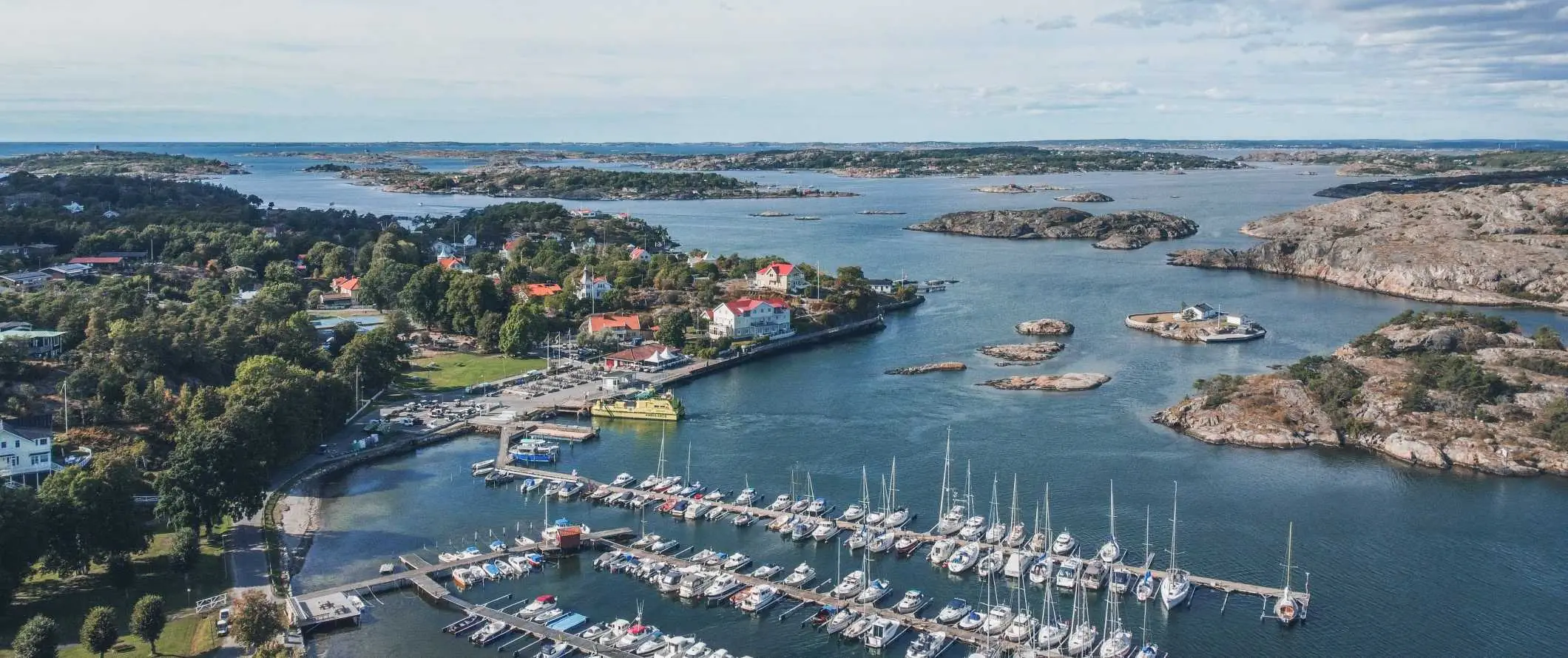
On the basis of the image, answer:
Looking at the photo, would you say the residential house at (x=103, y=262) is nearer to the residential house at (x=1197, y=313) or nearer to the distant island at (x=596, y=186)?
the residential house at (x=1197, y=313)

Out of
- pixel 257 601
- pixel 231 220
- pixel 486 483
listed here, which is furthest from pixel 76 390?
pixel 231 220

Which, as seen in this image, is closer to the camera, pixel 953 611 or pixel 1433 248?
pixel 953 611

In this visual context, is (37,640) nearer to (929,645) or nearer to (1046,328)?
(929,645)

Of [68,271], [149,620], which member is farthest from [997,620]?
[68,271]

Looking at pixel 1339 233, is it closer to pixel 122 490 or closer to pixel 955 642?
pixel 955 642

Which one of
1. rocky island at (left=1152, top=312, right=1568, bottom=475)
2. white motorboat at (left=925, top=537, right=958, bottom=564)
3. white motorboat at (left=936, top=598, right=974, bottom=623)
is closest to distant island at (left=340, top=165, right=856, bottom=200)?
rocky island at (left=1152, top=312, right=1568, bottom=475)

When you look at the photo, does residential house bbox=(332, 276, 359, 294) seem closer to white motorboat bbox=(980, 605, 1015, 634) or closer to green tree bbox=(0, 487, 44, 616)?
green tree bbox=(0, 487, 44, 616)

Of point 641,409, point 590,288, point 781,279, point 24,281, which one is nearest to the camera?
point 641,409

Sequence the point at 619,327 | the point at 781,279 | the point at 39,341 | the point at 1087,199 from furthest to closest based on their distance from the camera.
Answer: the point at 1087,199
the point at 781,279
the point at 619,327
the point at 39,341
